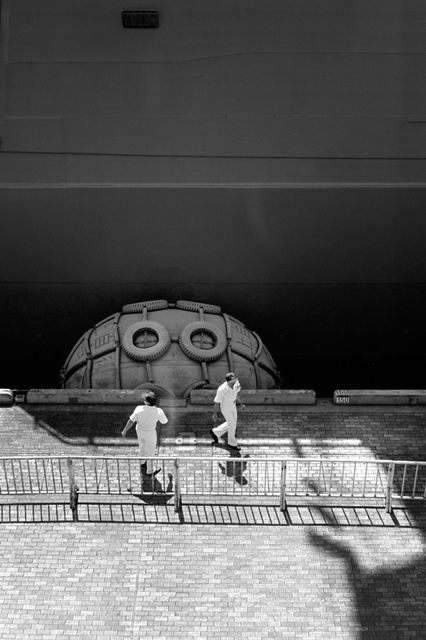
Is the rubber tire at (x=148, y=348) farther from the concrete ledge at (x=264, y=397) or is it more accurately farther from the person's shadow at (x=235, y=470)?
the person's shadow at (x=235, y=470)

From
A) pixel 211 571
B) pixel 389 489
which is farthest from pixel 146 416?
pixel 389 489

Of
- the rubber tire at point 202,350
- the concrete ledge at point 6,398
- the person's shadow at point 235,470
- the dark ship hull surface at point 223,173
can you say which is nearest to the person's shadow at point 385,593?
the person's shadow at point 235,470

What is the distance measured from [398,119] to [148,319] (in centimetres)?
595

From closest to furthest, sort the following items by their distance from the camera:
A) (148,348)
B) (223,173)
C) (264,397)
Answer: (264,397)
(148,348)
(223,173)

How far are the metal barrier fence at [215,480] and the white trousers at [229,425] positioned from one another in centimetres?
38

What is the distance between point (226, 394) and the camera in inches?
316

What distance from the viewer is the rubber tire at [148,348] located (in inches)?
411

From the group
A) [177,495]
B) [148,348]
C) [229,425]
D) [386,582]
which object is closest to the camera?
[386,582]

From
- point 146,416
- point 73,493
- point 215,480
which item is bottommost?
point 215,480

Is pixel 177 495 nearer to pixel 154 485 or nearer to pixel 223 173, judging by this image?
pixel 154 485

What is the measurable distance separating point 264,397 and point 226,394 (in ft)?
5.41

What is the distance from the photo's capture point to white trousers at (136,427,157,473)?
7.74 meters

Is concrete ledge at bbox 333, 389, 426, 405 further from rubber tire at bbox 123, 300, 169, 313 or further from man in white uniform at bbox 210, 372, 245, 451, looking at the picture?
rubber tire at bbox 123, 300, 169, 313

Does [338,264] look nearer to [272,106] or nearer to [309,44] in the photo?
[272,106]
